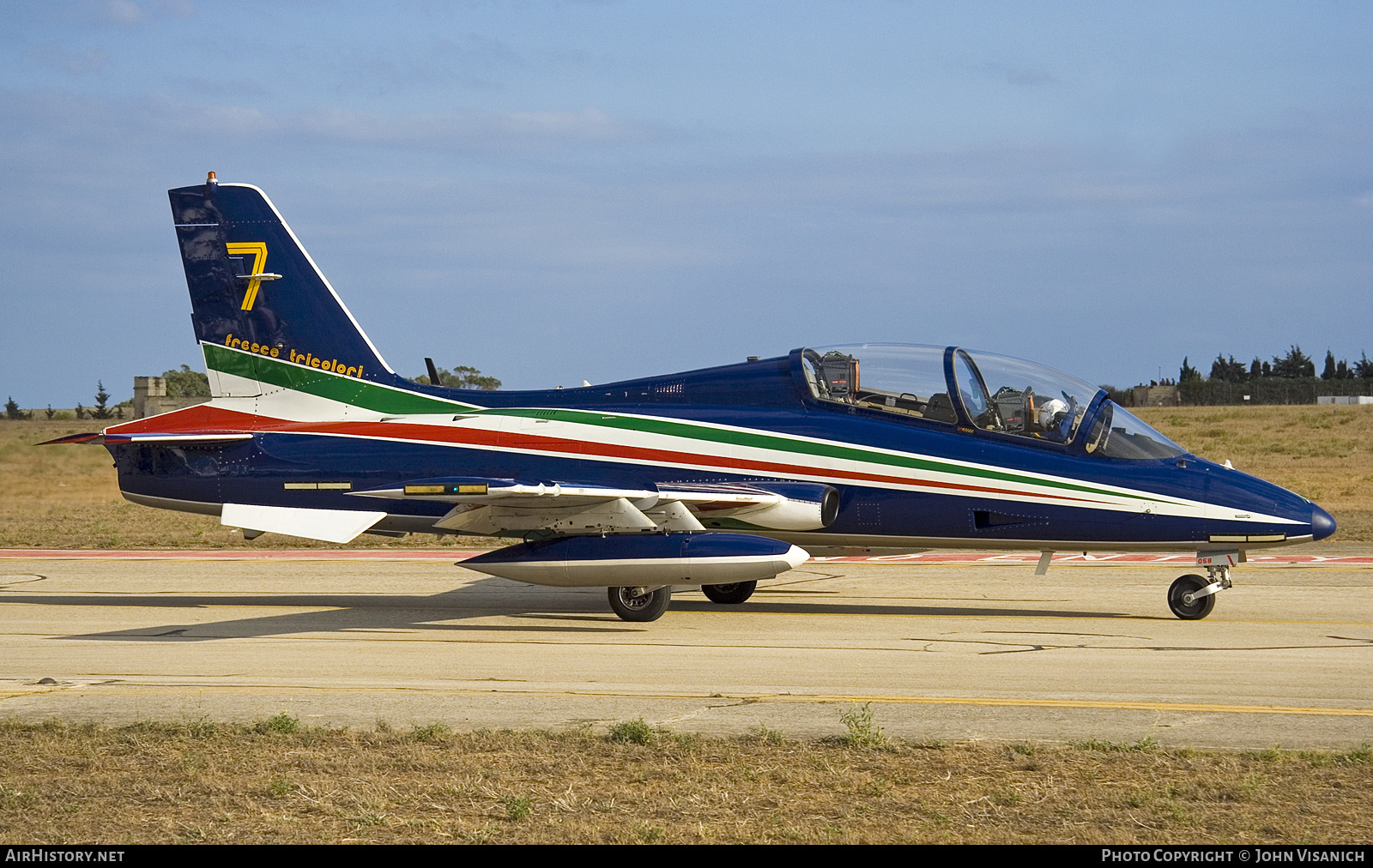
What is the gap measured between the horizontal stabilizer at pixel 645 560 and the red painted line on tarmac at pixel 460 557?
5.50m

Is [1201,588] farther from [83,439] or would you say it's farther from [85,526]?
[85,526]

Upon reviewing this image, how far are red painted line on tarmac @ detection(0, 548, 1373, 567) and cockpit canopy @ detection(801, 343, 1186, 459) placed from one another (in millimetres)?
4842

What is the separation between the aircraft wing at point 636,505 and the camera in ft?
43.7

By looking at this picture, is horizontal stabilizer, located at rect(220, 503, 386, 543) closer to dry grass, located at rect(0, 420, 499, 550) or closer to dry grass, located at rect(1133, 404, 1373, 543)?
dry grass, located at rect(0, 420, 499, 550)

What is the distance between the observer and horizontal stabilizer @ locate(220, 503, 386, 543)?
1396cm

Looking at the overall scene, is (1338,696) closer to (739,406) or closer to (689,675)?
(689,675)

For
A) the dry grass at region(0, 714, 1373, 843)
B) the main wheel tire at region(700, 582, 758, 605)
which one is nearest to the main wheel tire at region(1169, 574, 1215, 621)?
the main wheel tire at region(700, 582, 758, 605)

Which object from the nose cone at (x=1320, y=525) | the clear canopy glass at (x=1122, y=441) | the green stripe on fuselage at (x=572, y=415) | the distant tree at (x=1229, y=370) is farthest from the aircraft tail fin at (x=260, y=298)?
the distant tree at (x=1229, y=370)

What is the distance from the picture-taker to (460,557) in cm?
2078

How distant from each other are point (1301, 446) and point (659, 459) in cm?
4224

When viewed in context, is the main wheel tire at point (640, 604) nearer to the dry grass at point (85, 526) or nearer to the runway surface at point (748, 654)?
A: the runway surface at point (748, 654)

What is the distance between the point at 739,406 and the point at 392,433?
4035 mm

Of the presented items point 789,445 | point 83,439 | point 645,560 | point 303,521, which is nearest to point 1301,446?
point 789,445
